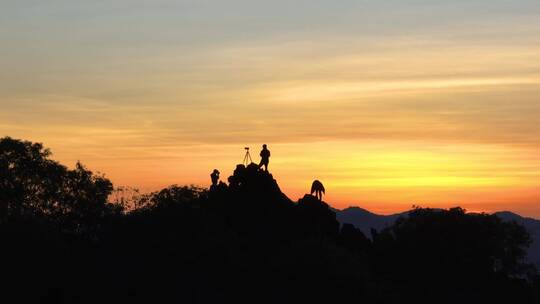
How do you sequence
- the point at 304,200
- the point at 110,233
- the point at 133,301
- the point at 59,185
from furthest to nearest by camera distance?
the point at 59,185
the point at 304,200
the point at 110,233
the point at 133,301

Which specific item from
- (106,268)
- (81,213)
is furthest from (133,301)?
(81,213)

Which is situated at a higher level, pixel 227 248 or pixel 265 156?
pixel 265 156

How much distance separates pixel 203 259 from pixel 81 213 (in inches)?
1498

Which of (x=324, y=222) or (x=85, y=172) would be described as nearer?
(x=324, y=222)

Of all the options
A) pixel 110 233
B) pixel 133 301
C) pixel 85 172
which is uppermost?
pixel 85 172

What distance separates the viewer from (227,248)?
11394 centimetres

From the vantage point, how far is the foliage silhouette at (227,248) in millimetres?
108375

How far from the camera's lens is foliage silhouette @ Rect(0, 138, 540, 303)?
108 meters

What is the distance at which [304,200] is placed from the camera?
127562 mm

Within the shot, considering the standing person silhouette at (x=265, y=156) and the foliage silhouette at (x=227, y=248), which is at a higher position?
the standing person silhouette at (x=265, y=156)

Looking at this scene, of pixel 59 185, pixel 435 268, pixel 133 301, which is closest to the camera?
pixel 133 301

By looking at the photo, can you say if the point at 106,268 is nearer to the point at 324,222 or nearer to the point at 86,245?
the point at 86,245

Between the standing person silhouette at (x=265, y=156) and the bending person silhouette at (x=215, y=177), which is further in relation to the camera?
the bending person silhouette at (x=215, y=177)

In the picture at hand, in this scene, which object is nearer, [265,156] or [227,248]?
[265,156]
